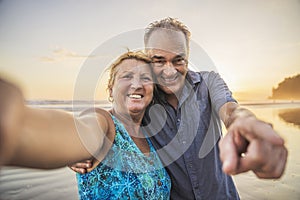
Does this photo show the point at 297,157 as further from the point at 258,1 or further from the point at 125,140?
the point at 125,140

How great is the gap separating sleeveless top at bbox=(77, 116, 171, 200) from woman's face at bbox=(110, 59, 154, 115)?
9 centimetres

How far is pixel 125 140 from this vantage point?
2.03ft

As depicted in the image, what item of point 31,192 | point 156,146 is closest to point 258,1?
point 156,146

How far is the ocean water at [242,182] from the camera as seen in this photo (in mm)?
1300

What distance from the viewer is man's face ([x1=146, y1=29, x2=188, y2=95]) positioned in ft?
2.60

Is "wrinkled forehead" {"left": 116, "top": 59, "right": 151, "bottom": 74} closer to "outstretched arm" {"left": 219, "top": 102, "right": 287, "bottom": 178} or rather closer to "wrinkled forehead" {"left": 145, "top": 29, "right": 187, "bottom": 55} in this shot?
"wrinkled forehead" {"left": 145, "top": 29, "right": 187, "bottom": 55}

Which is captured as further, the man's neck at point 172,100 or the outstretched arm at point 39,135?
the man's neck at point 172,100

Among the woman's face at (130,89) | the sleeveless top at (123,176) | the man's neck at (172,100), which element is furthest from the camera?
the man's neck at (172,100)

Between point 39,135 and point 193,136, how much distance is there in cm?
53

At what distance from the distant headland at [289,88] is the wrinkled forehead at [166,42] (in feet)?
2.18

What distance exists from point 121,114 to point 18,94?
1.50ft

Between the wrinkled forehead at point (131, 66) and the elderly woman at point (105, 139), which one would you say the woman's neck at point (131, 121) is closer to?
the elderly woman at point (105, 139)

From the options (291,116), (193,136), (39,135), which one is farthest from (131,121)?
(291,116)

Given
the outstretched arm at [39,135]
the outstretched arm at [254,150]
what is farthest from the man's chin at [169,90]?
the outstretched arm at [254,150]
